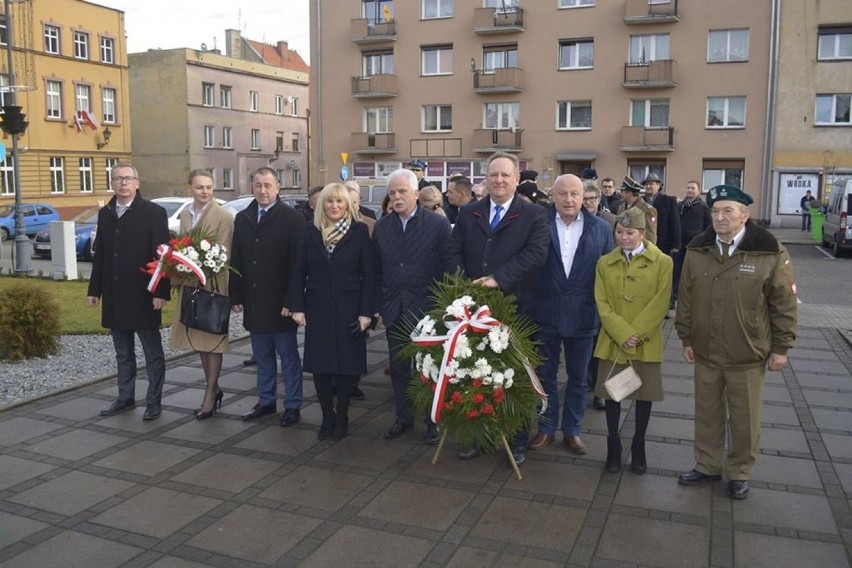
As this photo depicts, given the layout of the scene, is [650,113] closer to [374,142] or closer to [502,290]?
[374,142]

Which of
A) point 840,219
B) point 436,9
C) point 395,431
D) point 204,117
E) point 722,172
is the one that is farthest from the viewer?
point 204,117

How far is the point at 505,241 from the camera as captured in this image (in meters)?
5.64

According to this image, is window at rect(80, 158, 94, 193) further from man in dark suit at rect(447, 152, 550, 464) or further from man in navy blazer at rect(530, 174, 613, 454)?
man in navy blazer at rect(530, 174, 613, 454)

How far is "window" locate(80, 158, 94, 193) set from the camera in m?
41.0

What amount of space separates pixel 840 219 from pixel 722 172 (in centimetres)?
1335

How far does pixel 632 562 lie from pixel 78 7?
43.8 m

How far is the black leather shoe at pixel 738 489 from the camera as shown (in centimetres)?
495

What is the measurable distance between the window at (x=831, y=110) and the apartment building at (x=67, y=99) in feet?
112

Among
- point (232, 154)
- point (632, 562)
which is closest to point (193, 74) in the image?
point (232, 154)

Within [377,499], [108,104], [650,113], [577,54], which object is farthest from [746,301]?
[108,104]

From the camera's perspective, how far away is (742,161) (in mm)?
36062

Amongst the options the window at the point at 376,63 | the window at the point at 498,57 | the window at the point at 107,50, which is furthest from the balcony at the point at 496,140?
the window at the point at 107,50

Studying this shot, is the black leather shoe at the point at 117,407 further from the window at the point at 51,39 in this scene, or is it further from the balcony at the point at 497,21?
the window at the point at 51,39

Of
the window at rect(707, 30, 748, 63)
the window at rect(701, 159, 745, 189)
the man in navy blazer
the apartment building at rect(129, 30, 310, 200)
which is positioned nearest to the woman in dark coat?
the man in navy blazer
